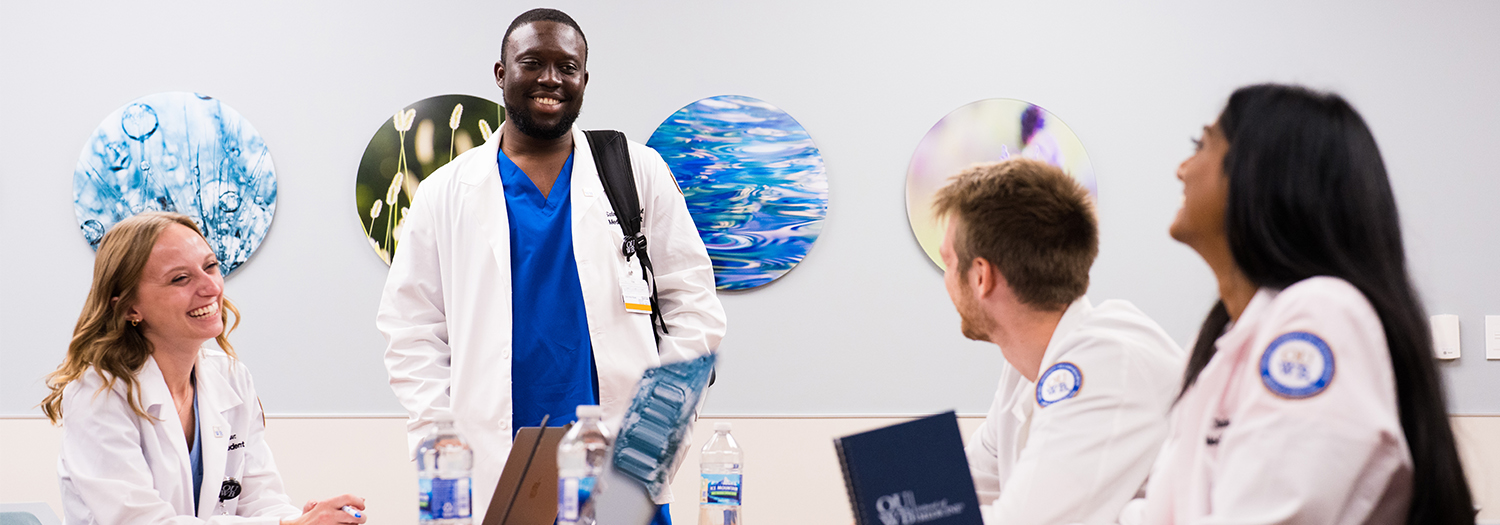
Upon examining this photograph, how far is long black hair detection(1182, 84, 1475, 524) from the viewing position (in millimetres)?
858

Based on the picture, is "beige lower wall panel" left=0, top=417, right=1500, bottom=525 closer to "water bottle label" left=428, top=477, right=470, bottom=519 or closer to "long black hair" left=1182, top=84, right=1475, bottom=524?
"water bottle label" left=428, top=477, right=470, bottom=519

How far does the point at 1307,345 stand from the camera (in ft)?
2.77

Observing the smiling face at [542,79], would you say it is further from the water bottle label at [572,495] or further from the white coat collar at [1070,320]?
the white coat collar at [1070,320]

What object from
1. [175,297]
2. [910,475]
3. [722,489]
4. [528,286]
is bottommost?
[722,489]

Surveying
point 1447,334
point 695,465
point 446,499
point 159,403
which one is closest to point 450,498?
point 446,499

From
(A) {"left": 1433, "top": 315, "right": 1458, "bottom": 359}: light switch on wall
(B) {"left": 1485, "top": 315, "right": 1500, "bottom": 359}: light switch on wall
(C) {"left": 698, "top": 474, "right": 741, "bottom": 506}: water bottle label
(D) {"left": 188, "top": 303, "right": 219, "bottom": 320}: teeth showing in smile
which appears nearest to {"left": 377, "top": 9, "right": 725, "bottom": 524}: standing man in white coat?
(C) {"left": 698, "top": 474, "right": 741, "bottom": 506}: water bottle label

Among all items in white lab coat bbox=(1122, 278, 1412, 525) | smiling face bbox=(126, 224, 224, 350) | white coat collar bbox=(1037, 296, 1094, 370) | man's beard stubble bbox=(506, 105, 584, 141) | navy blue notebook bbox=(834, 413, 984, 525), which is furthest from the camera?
man's beard stubble bbox=(506, 105, 584, 141)

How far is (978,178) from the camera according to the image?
160cm

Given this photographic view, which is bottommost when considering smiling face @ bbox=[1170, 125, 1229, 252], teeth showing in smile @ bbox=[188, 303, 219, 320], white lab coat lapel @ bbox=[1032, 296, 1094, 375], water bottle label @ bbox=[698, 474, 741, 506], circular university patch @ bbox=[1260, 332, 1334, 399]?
water bottle label @ bbox=[698, 474, 741, 506]

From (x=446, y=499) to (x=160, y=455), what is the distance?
0.86 meters

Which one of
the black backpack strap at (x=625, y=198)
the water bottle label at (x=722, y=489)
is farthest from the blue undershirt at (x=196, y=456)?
the water bottle label at (x=722, y=489)

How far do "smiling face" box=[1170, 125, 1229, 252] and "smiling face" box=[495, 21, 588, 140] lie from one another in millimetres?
1520

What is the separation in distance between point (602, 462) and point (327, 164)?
235cm

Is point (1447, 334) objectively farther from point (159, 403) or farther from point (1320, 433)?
point (159, 403)
